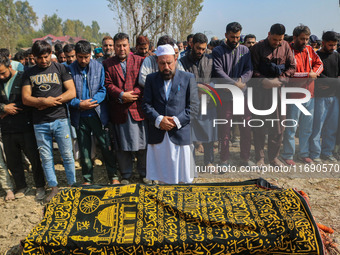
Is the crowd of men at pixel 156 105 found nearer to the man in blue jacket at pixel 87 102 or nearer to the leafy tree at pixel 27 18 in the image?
the man in blue jacket at pixel 87 102

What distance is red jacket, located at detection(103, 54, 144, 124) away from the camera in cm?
407

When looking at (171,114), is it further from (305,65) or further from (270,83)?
(305,65)

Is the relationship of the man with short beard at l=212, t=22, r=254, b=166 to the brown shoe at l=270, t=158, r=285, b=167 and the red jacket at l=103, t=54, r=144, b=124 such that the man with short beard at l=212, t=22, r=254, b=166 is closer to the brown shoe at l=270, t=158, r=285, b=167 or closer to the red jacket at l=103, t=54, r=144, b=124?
the brown shoe at l=270, t=158, r=285, b=167

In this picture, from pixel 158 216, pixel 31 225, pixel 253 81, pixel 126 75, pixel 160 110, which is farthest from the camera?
pixel 253 81

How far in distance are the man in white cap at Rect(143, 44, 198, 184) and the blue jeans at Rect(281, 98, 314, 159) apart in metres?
1.93

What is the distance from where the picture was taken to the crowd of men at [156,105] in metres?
3.69

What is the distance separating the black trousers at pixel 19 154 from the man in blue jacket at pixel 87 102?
1.90 ft

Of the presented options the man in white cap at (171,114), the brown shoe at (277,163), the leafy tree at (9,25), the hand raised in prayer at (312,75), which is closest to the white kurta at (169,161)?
the man in white cap at (171,114)

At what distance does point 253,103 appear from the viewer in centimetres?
456

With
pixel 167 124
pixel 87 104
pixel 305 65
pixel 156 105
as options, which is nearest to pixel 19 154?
pixel 87 104

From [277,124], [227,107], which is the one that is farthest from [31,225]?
[277,124]

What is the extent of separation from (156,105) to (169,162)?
0.76m

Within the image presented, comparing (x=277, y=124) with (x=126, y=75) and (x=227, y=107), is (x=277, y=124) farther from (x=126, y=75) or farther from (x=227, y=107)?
(x=126, y=75)

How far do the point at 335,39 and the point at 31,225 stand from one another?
5.06m
